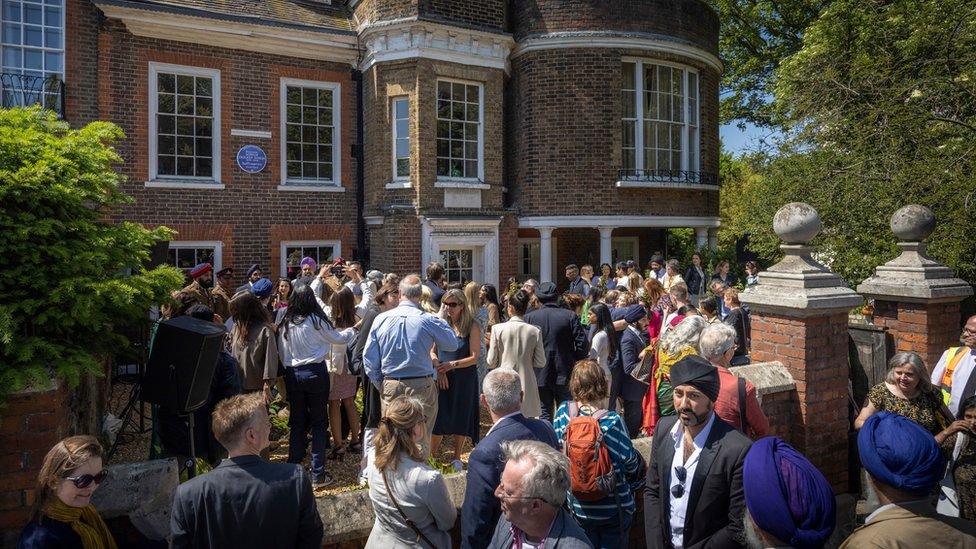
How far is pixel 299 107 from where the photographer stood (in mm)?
13633

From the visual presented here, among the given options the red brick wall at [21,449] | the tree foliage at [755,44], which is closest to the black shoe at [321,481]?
the red brick wall at [21,449]

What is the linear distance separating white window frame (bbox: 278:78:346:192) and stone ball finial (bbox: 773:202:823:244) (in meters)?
10.7

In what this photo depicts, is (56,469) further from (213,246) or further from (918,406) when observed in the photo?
(213,246)

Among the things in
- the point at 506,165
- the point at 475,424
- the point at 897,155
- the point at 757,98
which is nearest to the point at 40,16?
the point at 506,165

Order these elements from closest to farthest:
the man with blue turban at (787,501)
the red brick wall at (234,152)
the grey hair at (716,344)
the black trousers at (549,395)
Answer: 1. the man with blue turban at (787,501)
2. the grey hair at (716,344)
3. the black trousers at (549,395)
4. the red brick wall at (234,152)

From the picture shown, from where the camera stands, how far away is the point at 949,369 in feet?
16.2

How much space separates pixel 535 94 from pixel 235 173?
645 centimetres

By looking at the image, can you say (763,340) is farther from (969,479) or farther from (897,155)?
(897,155)

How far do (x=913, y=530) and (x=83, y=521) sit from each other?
3235mm

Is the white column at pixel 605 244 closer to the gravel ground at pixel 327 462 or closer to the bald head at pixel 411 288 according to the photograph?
the gravel ground at pixel 327 462

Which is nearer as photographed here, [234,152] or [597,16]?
[234,152]

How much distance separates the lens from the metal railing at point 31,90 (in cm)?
1103

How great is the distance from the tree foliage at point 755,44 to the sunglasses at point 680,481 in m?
21.3

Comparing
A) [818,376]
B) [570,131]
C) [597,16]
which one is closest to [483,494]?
[818,376]
